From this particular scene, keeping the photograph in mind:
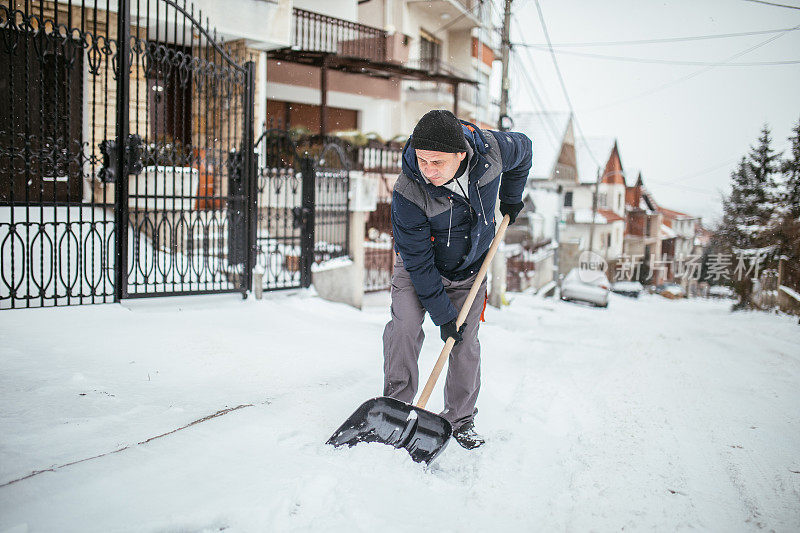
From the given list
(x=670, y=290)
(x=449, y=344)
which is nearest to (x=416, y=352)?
(x=449, y=344)

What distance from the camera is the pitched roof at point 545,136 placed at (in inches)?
1192

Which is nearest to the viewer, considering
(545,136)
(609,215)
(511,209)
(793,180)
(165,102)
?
(511,209)

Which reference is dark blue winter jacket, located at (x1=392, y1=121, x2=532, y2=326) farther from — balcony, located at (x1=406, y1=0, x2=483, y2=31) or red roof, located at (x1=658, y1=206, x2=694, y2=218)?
red roof, located at (x1=658, y1=206, x2=694, y2=218)

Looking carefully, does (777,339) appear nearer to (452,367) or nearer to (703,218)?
(452,367)

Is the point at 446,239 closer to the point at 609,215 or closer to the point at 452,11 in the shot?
the point at 452,11

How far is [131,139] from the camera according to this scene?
527 cm

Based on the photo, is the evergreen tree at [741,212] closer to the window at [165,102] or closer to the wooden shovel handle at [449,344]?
the window at [165,102]

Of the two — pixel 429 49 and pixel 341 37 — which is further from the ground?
pixel 429 49

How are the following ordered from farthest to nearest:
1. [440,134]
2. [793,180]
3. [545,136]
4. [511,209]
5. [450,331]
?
1. [545,136]
2. [793,180]
3. [511,209]
4. [450,331]
5. [440,134]

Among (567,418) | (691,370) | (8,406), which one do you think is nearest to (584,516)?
(567,418)

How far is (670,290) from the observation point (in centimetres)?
3369

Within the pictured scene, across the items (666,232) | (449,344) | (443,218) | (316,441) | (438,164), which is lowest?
(316,441)

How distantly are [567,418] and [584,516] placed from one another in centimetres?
140

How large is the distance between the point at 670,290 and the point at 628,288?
5902 mm
